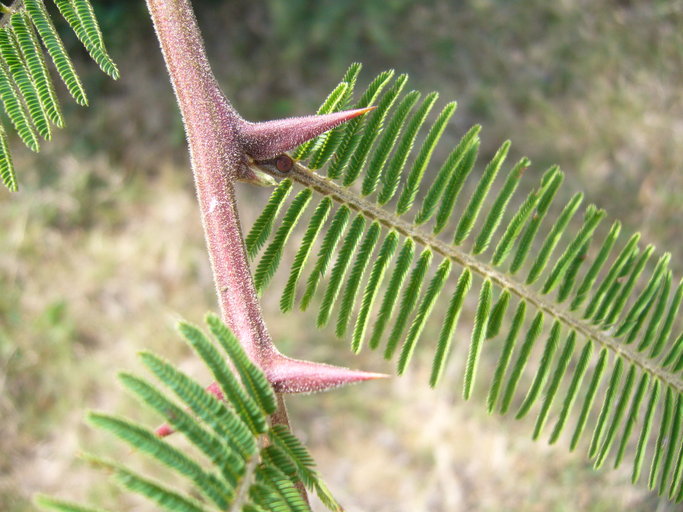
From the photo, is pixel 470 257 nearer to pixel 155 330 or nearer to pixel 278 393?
pixel 278 393

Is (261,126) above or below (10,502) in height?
above

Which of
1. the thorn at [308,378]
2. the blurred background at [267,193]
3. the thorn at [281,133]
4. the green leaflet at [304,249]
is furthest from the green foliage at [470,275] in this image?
the blurred background at [267,193]

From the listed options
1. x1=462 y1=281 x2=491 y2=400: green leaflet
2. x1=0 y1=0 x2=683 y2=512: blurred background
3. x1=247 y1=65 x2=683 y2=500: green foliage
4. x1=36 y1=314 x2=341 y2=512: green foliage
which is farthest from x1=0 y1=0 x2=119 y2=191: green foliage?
x1=0 y1=0 x2=683 y2=512: blurred background

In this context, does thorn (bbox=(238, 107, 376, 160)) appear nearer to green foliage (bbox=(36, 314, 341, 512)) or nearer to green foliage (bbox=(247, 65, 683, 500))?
green foliage (bbox=(247, 65, 683, 500))

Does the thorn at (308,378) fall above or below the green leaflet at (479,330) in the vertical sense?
below

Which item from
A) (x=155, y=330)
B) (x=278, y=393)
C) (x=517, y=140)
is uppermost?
(x=517, y=140)

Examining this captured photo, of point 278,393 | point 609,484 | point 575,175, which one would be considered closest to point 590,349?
point 278,393

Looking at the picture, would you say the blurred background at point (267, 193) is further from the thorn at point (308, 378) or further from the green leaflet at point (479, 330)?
the thorn at point (308, 378)

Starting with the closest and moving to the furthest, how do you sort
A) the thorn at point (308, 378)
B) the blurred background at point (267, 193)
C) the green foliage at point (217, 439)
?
1. the green foliage at point (217, 439)
2. the thorn at point (308, 378)
3. the blurred background at point (267, 193)
